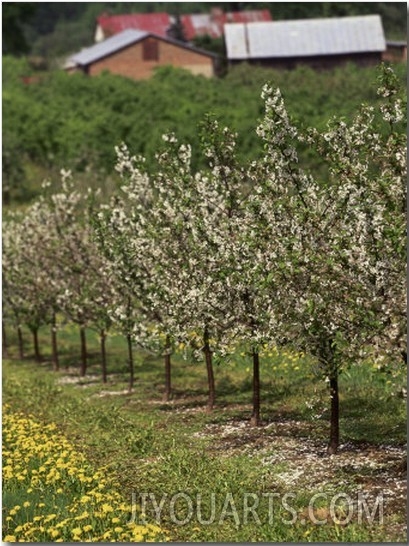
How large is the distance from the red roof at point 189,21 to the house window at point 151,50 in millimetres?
19430

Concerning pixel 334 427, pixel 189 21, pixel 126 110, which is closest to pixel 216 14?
pixel 189 21

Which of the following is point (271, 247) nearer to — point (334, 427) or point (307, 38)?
point (334, 427)

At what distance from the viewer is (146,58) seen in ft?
363

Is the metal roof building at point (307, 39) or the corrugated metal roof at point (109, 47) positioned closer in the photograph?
the corrugated metal roof at point (109, 47)

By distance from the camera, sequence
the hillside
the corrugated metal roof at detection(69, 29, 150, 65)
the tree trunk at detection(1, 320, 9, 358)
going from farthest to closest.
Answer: the corrugated metal roof at detection(69, 29, 150, 65) < the hillside < the tree trunk at detection(1, 320, 9, 358)

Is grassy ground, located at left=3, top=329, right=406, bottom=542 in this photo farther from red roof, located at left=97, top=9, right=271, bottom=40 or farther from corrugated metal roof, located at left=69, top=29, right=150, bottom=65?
red roof, located at left=97, top=9, right=271, bottom=40

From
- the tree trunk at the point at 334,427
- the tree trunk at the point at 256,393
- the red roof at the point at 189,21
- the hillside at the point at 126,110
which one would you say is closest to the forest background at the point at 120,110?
the hillside at the point at 126,110

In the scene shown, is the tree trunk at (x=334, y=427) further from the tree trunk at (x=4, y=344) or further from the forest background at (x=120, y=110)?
the forest background at (x=120, y=110)

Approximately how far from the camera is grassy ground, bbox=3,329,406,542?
17938 millimetres

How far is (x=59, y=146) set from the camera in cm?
8469

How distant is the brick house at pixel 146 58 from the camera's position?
360ft

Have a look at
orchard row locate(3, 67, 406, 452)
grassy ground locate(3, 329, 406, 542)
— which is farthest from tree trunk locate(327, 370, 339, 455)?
grassy ground locate(3, 329, 406, 542)

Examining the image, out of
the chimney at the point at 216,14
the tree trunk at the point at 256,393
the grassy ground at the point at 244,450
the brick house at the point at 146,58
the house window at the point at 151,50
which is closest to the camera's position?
the grassy ground at the point at 244,450

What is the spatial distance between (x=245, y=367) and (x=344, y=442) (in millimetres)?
12627
